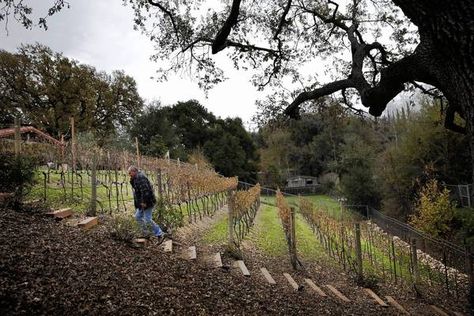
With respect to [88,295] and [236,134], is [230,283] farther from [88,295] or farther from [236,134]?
[236,134]

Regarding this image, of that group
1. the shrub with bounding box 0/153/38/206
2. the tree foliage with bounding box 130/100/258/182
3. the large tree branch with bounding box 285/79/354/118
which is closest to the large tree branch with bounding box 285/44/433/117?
the large tree branch with bounding box 285/79/354/118

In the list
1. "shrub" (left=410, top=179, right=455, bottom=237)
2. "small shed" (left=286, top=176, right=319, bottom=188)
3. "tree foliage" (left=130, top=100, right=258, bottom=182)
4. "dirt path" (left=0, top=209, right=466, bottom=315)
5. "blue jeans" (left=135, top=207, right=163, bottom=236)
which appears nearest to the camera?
"dirt path" (left=0, top=209, right=466, bottom=315)

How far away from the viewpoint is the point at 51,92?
29312 millimetres

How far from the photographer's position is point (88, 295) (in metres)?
3.24

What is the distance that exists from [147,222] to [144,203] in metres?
0.40

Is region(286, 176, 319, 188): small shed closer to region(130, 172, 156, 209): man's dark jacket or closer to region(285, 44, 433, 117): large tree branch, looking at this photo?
region(130, 172, 156, 209): man's dark jacket

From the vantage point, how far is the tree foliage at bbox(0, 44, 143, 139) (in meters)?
28.4

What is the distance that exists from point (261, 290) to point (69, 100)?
30.2 metres

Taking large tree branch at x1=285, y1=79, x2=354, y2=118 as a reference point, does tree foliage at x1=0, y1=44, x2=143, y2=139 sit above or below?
above

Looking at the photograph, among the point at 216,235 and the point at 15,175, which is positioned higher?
the point at 15,175

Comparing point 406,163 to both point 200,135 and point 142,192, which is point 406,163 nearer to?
point 142,192

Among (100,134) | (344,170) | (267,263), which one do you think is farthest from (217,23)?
(344,170)

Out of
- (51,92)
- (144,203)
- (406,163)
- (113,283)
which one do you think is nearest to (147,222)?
(144,203)

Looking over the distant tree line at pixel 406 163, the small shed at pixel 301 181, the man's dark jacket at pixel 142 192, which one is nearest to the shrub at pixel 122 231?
the man's dark jacket at pixel 142 192
